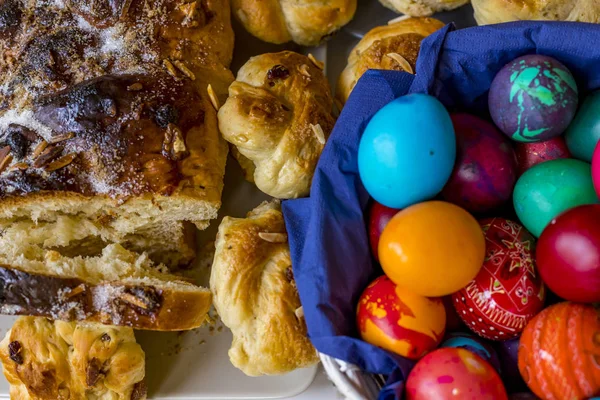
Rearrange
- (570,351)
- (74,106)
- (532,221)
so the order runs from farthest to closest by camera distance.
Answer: (74,106), (532,221), (570,351)

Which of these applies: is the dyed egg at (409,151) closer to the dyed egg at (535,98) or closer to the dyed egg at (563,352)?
the dyed egg at (535,98)

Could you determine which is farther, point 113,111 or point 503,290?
point 113,111

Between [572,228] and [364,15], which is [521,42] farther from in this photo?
[364,15]

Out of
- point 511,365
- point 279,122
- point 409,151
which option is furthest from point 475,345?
point 279,122

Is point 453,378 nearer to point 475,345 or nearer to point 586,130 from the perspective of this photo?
point 475,345

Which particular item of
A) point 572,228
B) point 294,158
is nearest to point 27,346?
point 294,158
